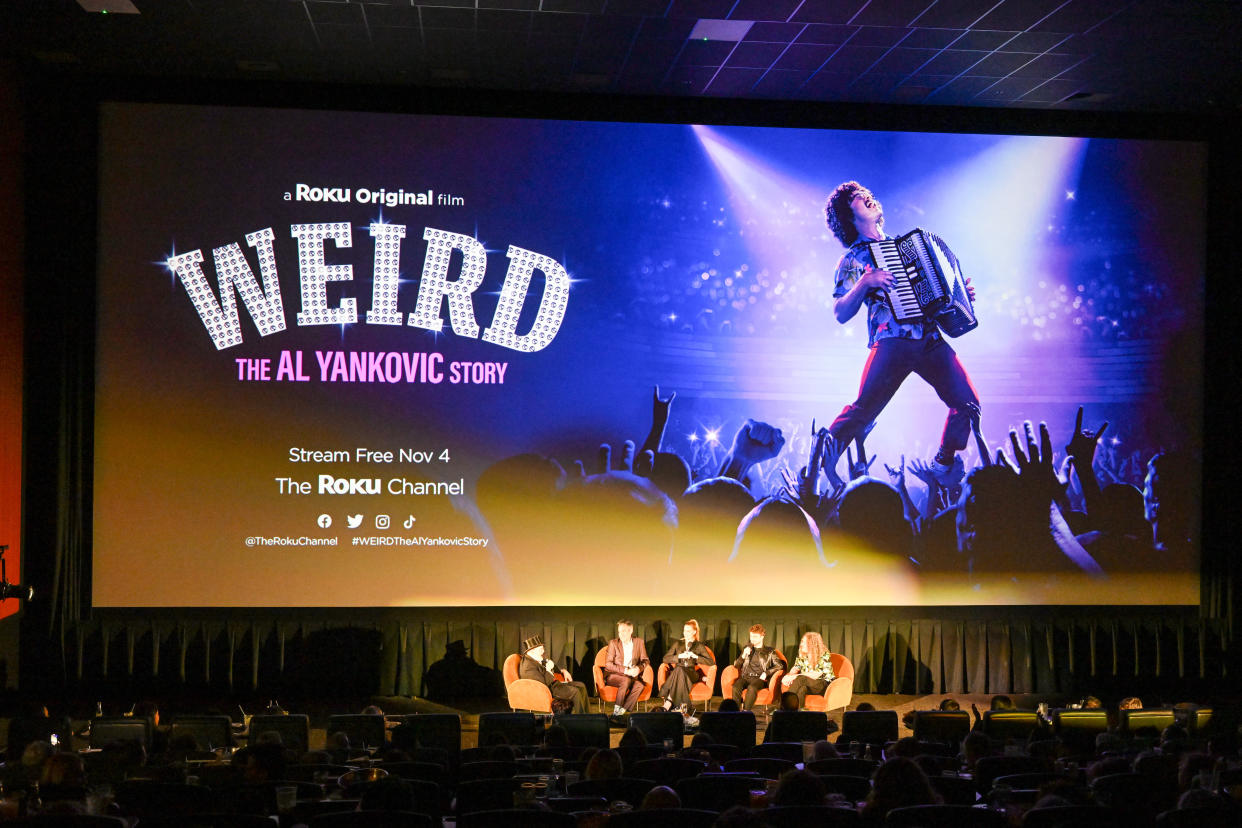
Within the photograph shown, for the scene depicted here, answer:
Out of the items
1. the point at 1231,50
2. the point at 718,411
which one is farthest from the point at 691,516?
the point at 1231,50

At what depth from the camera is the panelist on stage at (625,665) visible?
1027 cm

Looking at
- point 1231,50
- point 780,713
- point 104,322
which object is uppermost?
point 1231,50

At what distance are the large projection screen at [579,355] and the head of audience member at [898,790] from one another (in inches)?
255

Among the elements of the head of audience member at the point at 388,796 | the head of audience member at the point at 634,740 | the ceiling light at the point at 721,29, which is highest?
the ceiling light at the point at 721,29

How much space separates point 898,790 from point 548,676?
638 centimetres

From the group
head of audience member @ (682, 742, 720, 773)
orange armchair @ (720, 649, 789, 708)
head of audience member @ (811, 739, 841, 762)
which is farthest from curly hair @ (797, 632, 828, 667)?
head of audience member @ (811, 739, 841, 762)

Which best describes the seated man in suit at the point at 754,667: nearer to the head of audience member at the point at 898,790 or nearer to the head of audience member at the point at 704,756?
the head of audience member at the point at 704,756

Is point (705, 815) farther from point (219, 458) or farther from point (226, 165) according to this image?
point (226, 165)

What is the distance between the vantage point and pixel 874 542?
10781 millimetres

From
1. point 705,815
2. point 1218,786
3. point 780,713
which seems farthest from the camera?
point 780,713

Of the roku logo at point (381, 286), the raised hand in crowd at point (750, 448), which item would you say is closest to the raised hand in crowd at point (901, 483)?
the raised hand in crowd at point (750, 448)

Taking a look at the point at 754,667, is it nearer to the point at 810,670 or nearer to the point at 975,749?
the point at 810,670

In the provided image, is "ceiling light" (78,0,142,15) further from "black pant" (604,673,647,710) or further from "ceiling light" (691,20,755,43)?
"black pant" (604,673,647,710)

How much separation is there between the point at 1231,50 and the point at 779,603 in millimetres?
6167
